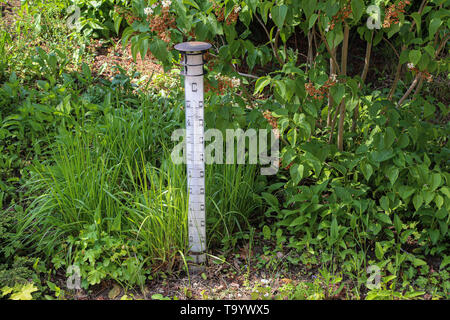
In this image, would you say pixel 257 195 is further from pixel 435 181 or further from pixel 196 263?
pixel 435 181

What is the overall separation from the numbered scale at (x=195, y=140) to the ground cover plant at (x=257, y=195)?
87mm

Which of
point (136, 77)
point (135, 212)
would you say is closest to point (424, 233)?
point (135, 212)

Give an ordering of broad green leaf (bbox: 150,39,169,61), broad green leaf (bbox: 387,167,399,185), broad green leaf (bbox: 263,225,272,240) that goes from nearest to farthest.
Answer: broad green leaf (bbox: 150,39,169,61) < broad green leaf (bbox: 387,167,399,185) < broad green leaf (bbox: 263,225,272,240)

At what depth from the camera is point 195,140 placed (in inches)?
104

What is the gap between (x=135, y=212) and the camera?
2828mm

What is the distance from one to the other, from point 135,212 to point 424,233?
1.65 metres

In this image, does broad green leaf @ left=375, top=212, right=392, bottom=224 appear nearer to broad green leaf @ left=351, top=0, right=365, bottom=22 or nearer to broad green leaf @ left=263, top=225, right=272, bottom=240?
broad green leaf @ left=263, top=225, right=272, bottom=240

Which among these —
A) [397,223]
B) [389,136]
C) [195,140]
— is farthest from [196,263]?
[389,136]

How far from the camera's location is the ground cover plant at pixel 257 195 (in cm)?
269

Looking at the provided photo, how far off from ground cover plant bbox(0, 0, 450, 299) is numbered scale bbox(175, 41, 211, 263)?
87 mm

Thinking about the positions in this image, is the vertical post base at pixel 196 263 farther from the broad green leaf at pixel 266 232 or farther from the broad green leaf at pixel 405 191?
the broad green leaf at pixel 405 191

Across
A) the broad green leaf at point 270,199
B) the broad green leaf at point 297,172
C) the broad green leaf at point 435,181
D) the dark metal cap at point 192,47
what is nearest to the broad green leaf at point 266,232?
the broad green leaf at point 270,199

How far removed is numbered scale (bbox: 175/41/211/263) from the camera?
253 centimetres

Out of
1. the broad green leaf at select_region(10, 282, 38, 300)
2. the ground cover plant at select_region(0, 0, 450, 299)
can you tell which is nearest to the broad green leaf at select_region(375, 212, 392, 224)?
the ground cover plant at select_region(0, 0, 450, 299)
